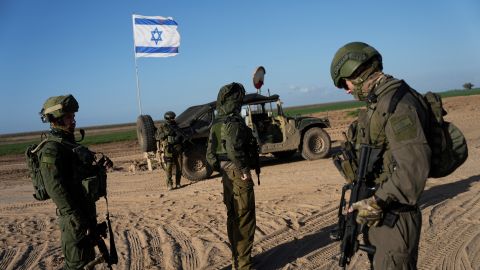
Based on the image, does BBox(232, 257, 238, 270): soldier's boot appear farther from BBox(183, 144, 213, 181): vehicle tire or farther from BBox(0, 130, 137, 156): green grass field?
BBox(0, 130, 137, 156): green grass field

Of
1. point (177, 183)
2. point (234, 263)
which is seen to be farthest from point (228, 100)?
point (177, 183)

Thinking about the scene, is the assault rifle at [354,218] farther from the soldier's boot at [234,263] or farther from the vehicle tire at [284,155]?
the vehicle tire at [284,155]

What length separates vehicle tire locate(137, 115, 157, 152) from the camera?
10586 millimetres

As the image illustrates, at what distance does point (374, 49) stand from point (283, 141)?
9200mm

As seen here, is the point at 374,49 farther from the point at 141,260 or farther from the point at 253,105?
the point at 253,105

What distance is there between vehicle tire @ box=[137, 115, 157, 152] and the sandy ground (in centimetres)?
118

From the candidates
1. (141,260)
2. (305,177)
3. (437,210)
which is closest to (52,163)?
(141,260)

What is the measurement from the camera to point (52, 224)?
22.4 ft

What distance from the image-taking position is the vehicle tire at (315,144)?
1166cm

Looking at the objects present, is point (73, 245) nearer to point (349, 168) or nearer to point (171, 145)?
point (349, 168)

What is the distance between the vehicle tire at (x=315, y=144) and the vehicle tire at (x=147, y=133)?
13.4 ft

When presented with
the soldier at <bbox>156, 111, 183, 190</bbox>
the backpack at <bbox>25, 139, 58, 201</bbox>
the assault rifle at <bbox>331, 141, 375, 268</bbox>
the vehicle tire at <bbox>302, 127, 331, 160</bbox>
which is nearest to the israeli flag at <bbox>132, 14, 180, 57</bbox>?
the soldier at <bbox>156, 111, 183, 190</bbox>

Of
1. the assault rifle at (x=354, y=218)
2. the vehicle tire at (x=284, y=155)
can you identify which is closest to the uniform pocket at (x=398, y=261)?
the assault rifle at (x=354, y=218)

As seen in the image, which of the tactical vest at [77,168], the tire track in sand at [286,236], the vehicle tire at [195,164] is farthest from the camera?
the vehicle tire at [195,164]
